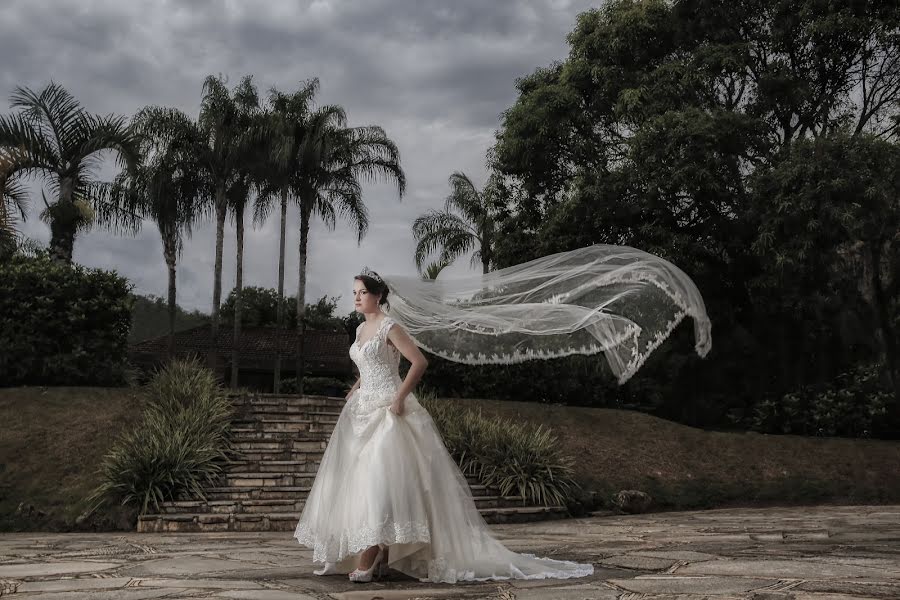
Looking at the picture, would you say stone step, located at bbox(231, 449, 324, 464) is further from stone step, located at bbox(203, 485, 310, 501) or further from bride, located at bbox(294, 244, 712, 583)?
bride, located at bbox(294, 244, 712, 583)

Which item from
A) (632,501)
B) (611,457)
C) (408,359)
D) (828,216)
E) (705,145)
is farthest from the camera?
(705,145)

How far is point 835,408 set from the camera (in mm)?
20172

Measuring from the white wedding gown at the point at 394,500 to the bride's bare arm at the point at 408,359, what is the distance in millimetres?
75

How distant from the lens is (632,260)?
7055 mm

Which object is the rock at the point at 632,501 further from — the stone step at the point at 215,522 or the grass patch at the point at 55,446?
the grass patch at the point at 55,446

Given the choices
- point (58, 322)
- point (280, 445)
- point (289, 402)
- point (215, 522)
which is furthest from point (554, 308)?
point (58, 322)

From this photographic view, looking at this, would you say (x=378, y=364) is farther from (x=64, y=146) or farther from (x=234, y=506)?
(x=64, y=146)

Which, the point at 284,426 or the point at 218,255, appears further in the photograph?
the point at 218,255

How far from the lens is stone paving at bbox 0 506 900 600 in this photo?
5320 mm

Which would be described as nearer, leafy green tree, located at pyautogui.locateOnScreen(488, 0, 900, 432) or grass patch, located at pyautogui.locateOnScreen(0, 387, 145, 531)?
grass patch, located at pyautogui.locateOnScreen(0, 387, 145, 531)

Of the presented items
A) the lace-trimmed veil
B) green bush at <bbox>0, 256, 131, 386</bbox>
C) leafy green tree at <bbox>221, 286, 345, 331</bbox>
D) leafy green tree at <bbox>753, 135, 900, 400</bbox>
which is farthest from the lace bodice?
leafy green tree at <bbox>221, 286, 345, 331</bbox>

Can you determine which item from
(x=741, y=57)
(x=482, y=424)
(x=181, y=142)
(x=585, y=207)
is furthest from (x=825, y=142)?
Result: (x=181, y=142)

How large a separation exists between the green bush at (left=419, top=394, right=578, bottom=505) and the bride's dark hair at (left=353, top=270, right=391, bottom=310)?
8030 millimetres

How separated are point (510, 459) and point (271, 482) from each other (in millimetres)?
3908
